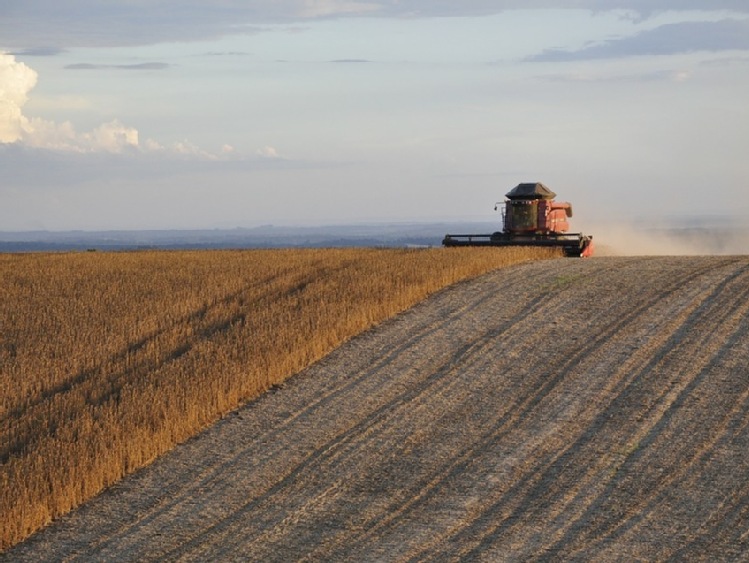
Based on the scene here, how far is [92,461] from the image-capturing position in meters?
12.1

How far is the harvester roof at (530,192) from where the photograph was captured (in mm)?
34688

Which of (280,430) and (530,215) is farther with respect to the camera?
(530,215)

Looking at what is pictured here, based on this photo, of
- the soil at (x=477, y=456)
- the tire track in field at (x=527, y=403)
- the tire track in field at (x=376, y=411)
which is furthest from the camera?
the tire track in field at (x=527, y=403)

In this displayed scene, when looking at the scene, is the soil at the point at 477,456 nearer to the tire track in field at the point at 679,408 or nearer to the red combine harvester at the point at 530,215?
the tire track in field at the point at 679,408

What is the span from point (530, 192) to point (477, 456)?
2287 cm

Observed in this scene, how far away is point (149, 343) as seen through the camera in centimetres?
1747

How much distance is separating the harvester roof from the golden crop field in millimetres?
6860

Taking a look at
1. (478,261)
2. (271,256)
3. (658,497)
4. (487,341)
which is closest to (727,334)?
(487,341)

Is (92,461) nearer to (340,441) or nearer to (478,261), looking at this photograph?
(340,441)

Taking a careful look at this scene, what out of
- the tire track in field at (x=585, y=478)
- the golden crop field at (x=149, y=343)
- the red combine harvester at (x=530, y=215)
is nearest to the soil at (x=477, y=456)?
the tire track in field at (x=585, y=478)

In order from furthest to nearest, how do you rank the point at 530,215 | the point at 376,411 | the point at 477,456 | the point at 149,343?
the point at 530,215
the point at 149,343
the point at 376,411
the point at 477,456

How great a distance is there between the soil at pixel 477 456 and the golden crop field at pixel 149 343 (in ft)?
1.14

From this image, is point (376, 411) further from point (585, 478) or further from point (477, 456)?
point (585, 478)

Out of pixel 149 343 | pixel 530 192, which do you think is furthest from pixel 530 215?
pixel 149 343
